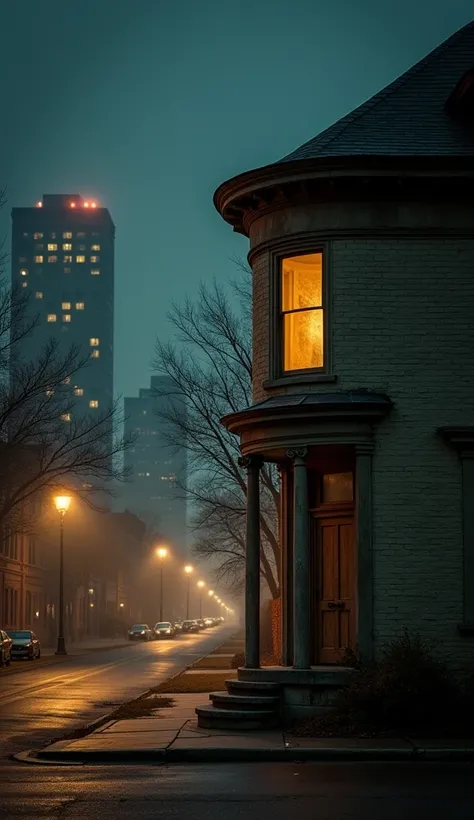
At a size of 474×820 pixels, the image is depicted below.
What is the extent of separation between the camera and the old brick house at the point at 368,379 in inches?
772

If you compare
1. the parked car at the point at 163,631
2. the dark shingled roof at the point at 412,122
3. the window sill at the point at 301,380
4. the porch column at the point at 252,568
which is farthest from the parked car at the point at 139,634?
the dark shingled roof at the point at 412,122

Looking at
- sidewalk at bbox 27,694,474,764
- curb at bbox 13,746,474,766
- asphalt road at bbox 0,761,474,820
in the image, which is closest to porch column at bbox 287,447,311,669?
sidewalk at bbox 27,694,474,764

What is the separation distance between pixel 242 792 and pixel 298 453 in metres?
A: 7.83

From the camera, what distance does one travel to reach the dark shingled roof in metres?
20.6

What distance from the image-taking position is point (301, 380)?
20625mm

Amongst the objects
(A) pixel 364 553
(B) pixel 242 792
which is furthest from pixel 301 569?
(B) pixel 242 792

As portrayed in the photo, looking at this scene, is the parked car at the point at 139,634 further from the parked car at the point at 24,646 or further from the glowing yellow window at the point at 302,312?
the glowing yellow window at the point at 302,312

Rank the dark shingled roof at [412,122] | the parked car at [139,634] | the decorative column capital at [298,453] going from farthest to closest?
the parked car at [139,634] → the dark shingled roof at [412,122] → the decorative column capital at [298,453]

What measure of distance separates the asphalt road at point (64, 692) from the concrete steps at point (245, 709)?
2.59 meters

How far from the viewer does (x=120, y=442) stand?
5266 centimetres

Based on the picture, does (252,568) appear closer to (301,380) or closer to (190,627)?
(301,380)

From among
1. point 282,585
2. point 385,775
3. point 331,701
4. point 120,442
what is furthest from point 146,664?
point 385,775

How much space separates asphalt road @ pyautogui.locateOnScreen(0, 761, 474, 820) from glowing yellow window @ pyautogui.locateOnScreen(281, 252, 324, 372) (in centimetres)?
775

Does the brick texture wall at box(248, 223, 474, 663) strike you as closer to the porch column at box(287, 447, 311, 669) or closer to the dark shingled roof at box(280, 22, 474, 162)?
the porch column at box(287, 447, 311, 669)
